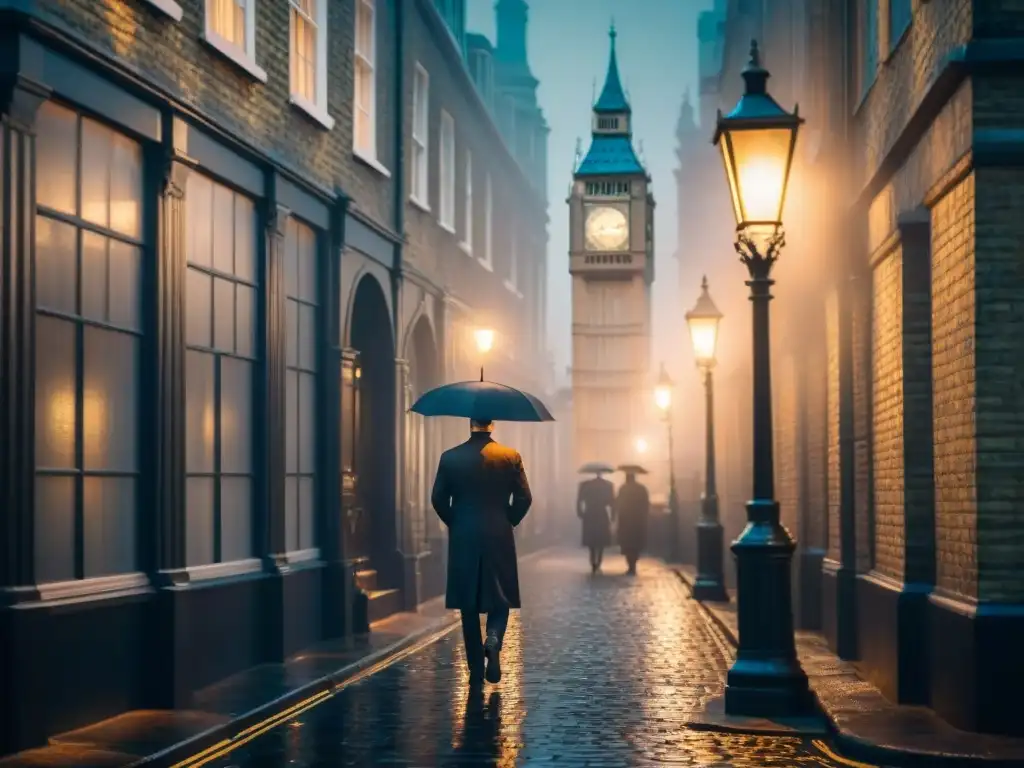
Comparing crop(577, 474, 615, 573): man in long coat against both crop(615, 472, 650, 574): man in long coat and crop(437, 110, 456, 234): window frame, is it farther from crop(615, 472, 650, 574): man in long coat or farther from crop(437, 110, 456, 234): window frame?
crop(437, 110, 456, 234): window frame

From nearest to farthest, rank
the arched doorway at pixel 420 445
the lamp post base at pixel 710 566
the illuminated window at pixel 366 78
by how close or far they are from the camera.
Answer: the illuminated window at pixel 366 78 → the arched doorway at pixel 420 445 → the lamp post base at pixel 710 566

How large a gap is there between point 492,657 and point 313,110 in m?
6.17

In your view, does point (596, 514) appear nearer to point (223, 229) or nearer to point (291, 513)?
point (291, 513)

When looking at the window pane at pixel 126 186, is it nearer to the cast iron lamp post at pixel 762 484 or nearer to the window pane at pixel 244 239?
the window pane at pixel 244 239

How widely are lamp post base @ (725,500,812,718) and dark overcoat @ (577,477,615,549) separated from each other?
2009cm

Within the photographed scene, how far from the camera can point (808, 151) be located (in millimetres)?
17641

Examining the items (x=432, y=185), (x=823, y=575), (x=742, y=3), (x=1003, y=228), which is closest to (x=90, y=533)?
(x=1003, y=228)

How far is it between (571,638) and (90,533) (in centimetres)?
721

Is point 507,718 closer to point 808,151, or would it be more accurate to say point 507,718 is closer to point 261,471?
point 261,471

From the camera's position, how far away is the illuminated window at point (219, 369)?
42.9 ft

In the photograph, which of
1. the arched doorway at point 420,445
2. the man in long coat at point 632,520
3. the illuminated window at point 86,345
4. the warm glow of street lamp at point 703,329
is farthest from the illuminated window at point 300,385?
the man in long coat at point 632,520

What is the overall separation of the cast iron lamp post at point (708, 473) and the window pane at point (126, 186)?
35.7 ft

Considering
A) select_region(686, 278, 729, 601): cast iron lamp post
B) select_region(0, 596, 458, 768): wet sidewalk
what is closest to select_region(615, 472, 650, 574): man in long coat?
select_region(686, 278, 729, 601): cast iron lamp post

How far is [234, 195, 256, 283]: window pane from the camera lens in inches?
561
